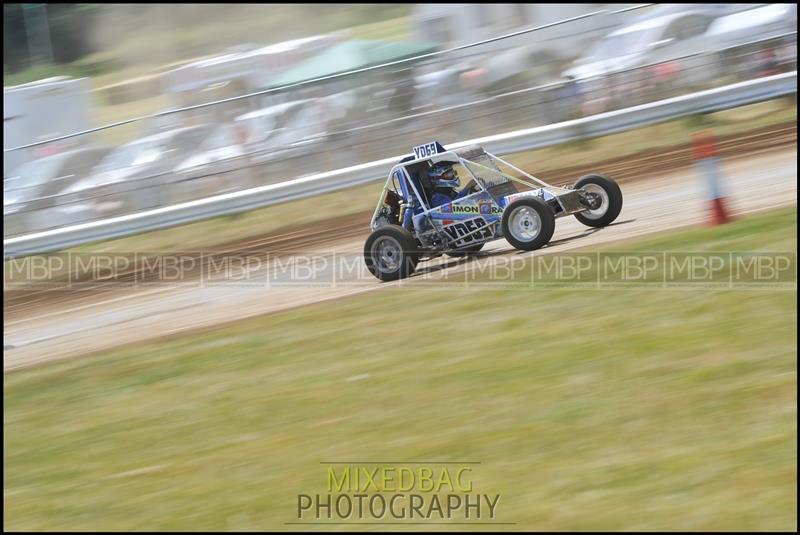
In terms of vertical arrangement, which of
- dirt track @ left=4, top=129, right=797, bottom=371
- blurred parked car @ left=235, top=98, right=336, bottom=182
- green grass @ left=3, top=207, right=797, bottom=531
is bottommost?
green grass @ left=3, top=207, right=797, bottom=531

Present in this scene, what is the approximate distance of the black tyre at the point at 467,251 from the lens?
904 cm

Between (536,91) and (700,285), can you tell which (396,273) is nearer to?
(700,285)

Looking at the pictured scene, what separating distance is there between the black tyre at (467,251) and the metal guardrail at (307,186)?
2.88 meters

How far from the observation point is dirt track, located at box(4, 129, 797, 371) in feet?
30.3

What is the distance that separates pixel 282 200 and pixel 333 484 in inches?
281

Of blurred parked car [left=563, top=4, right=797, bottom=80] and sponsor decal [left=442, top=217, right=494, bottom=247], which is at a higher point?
blurred parked car [left=563, top=4, right=797, bottom=80]

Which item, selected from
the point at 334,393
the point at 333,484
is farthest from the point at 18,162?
the point at 333,484

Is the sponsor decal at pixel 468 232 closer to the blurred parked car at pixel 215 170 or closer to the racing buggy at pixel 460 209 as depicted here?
the racing buggy at pixel 460 209

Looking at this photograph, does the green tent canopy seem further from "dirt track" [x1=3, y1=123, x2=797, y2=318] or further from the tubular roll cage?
the tubular roll cage

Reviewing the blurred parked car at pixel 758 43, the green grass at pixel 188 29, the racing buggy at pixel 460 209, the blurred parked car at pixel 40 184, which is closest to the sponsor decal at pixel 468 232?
the racing buggy at pixel 460 209

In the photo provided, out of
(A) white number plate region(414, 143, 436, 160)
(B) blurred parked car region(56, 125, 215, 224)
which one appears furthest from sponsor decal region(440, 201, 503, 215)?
(B) blurred parked car region(56, 125, 215, 224)

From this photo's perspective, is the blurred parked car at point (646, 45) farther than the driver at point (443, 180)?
Yes

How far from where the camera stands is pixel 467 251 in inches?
365

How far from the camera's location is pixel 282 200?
12.0 metres
